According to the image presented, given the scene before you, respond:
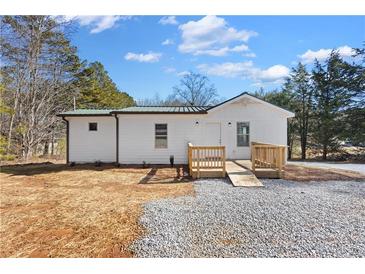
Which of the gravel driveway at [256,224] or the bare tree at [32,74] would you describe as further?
the bare tree at [32,74]

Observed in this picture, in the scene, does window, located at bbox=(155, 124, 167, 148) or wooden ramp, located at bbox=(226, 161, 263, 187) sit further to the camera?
window, located at bbox=(155, 124, 167, 148)

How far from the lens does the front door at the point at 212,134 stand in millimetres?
11898

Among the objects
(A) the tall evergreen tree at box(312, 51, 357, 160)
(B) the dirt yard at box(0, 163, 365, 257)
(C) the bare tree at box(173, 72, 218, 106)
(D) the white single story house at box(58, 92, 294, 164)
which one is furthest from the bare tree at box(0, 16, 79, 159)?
(A) the tall evergreen tree at box(312, 51, 357, 160)

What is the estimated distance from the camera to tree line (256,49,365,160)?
1628 centimetres

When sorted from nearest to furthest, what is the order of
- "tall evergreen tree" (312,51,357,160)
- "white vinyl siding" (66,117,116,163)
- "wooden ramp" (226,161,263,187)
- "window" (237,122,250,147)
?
"wooden ramp" (226,161,263,187)
"white vinyl siding" (66,117,116,163)
"window" (237,122,250,147)
"tall evergreen tree" (312,51,357,160)

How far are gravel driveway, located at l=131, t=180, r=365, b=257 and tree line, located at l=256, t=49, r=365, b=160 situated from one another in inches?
478

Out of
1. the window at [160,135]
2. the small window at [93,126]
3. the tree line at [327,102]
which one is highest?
the tree line at [327,102]

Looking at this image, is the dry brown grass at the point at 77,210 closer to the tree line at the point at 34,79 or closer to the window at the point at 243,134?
the window at the point at 243,134

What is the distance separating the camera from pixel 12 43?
1393 centimetres

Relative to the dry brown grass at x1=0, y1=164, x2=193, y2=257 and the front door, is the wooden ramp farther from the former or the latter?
the front door

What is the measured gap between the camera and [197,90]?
3416 centimetres

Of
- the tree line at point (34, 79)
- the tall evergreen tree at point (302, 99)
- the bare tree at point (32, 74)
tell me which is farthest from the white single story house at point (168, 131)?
the tall evergreen tree at point (302, 99)

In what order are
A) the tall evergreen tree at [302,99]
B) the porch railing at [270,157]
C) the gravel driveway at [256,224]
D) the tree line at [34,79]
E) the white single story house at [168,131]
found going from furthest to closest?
the tall evergreen tree at [302,99] < the tree line at [34,79] < the white single story house at [168,131] < the porch railing at [270,157] < the gravel driveway at [256,224]
